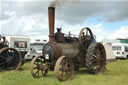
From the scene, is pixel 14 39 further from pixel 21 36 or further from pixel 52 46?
pixel 52 46

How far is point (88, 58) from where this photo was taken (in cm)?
779

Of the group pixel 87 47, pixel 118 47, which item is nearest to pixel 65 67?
pixel 87 47

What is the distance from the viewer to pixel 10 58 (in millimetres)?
9359

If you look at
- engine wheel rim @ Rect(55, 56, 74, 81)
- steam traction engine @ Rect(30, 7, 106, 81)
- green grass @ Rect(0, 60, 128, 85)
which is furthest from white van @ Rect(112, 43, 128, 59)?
engine wheel rim @ Rect(55, 56, 74, 81)

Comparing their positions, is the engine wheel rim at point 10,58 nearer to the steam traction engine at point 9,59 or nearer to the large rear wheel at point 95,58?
the steam traction engine at point 9,59

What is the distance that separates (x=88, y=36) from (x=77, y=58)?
1385mm

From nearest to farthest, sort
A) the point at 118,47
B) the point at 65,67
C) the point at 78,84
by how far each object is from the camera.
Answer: the point at 78,84, the point at 65,67, the point at 118,47

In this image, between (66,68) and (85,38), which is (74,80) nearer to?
(66,68)

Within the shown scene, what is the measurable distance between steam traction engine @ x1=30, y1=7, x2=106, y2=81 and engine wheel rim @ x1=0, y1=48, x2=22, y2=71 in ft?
6.68

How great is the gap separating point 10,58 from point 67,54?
358cm

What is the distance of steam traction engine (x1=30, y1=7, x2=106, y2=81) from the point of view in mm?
6904

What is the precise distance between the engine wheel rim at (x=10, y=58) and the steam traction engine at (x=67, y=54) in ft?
6.68

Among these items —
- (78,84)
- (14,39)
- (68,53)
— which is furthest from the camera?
(14,39)

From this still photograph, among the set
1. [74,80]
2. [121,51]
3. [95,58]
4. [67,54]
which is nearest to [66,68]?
[74,80]
